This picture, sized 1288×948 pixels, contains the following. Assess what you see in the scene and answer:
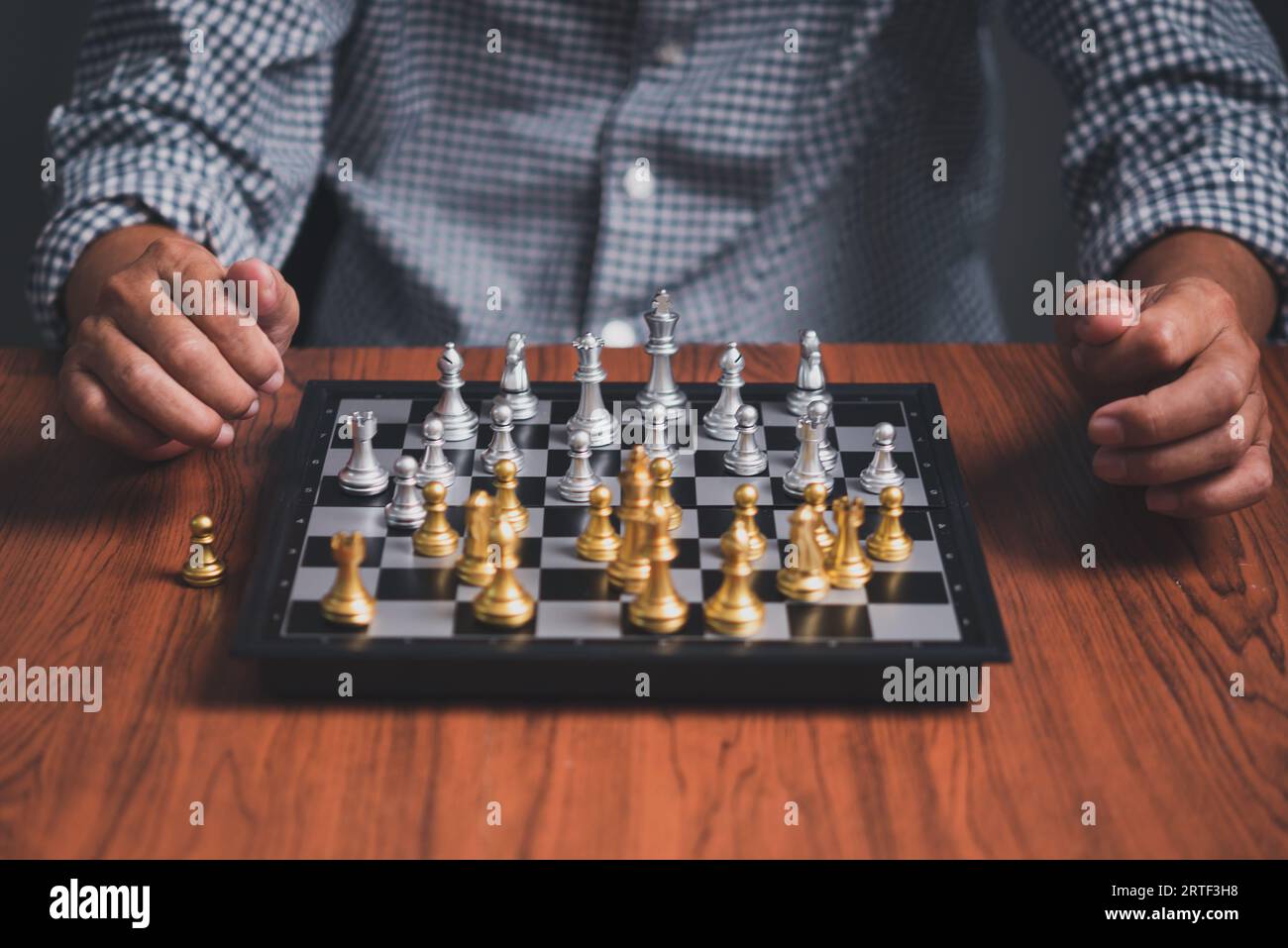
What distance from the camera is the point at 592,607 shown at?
979 mm

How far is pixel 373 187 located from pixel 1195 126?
1.09 m

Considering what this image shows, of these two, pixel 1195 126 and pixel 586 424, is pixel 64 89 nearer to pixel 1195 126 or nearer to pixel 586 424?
pixel 586 424

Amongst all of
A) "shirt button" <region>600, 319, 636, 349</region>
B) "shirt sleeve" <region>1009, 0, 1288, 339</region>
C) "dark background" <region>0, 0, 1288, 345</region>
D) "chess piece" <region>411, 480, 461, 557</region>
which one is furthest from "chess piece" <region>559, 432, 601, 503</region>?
"dark background" <region>0, 0, 1288, 345</region>

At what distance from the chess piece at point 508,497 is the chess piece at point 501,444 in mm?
74

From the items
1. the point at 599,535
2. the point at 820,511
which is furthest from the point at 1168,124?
the point at 599,535

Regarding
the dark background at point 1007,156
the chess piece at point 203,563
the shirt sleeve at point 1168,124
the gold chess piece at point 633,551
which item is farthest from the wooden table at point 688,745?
the dark background at point 1007,156

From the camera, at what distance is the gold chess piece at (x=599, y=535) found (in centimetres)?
104

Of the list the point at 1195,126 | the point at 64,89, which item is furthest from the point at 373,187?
the point at 1195,126

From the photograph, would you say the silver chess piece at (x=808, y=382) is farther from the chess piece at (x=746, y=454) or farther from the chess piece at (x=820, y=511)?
the chess piece at (x=820, y=511)

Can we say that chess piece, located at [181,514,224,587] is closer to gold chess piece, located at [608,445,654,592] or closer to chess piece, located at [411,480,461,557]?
chess piece, located at [411,480,461,557]

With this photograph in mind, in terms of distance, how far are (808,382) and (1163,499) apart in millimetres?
359

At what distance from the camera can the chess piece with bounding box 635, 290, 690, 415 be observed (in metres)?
1.32

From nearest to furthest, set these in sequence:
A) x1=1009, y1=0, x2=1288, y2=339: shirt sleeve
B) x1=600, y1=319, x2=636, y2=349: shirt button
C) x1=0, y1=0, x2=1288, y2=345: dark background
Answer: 1. x1=1009, y1=0, x2=1288, y2=339: shirt sleeve
2. x1=600, y1=319, x2=636, y2=349: shirt button
3. x1=0, y1=0, x2=1288, y2=345: dark background

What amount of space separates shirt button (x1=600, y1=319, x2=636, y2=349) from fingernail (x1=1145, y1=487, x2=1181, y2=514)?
0.79 m
